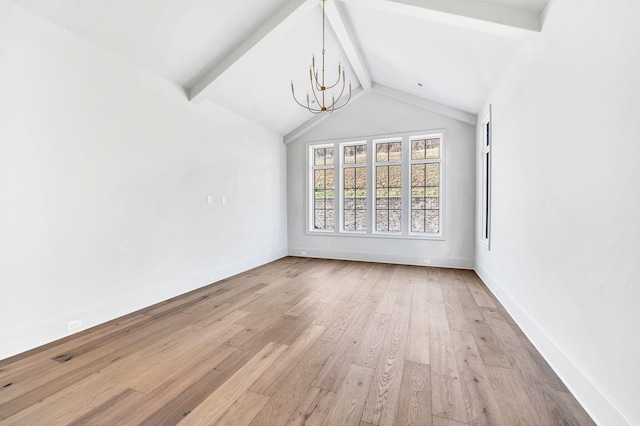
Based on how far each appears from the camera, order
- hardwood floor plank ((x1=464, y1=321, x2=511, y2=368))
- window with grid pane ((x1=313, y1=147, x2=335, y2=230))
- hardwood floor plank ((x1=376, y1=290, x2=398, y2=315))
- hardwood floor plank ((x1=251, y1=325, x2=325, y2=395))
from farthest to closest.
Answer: window with grid pane ((x1=313, y1=147, x2=335, y2=230)) < hardwood floor plank ((x1=376, y1=290, x2=398, y2=315)) < hardwood floor plank ((x1=464, y1=321, x2=511, y2=368)) < hardwood floor plank ((x1=251, y1=325, x2=325, y2=395))

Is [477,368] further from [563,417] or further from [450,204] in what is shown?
[450,204]

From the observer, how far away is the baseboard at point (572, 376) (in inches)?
57.9

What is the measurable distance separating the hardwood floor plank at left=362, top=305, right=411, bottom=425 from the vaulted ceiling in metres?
2.94

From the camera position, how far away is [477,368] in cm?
207

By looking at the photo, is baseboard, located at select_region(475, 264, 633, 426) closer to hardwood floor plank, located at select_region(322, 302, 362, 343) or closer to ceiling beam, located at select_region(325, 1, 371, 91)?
hardwood floor plank, located at select_region(322, 302, 362, 343)

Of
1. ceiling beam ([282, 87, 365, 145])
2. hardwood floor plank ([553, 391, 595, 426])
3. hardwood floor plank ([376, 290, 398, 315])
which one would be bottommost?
hardwood floor plank ([376, 290, 398, 315])

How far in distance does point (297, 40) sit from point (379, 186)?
3163 mm

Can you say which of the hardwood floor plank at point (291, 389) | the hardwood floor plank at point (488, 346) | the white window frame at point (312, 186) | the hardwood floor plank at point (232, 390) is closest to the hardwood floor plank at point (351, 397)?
the hardwood floor plank at point (291, 389)

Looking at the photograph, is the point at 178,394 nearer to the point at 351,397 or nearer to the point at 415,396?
the point at 351,397

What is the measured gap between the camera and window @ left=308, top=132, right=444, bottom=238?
18.3ft

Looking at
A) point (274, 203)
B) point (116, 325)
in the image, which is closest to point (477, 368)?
point (116, 325)

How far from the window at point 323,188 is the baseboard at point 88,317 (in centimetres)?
295

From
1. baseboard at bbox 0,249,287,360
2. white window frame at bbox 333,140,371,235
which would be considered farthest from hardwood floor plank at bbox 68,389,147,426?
white window frame at bbox 333,140,371,235

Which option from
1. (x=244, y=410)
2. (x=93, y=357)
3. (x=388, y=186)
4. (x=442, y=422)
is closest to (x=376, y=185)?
(x=388, y=186)
